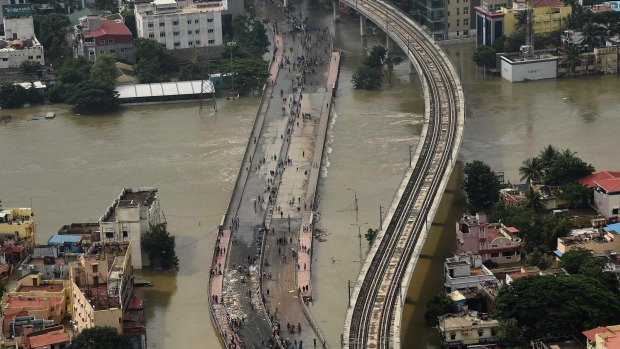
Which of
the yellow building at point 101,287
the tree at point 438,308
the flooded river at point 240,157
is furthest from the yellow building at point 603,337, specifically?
the yellow building at point 101,287

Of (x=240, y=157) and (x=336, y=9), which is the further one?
(x=336, y=9)

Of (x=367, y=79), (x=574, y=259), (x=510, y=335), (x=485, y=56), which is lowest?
(x=510, y=335)

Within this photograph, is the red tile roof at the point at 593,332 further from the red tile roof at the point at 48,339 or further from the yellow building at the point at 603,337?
the red tile roof at the point at 48,339

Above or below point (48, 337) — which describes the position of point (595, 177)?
above

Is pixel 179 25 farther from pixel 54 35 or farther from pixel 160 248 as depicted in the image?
pixel 160 248

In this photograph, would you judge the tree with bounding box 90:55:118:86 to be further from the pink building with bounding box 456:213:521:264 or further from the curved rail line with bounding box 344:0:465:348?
the pink building with bounding box 456:213:521:264

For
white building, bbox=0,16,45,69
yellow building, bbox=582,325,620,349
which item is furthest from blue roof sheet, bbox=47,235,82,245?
white building, bbox=0,16,45,69

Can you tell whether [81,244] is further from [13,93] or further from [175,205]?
[13,93]

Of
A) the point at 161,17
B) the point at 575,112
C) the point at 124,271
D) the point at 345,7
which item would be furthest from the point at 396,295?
the point at 345,7

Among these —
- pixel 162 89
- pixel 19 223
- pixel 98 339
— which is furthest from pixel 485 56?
pixel 98 339
